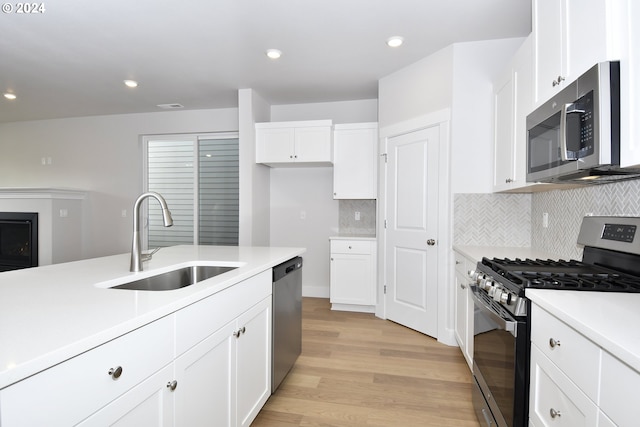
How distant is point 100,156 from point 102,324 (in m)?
5.57

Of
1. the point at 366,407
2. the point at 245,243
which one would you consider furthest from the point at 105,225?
the point at 366,407

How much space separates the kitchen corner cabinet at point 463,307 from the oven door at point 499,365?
502 mm

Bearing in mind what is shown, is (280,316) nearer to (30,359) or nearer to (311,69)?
(30,359)

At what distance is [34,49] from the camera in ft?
10.4

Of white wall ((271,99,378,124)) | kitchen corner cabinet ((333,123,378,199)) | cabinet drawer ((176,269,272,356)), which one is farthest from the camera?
white wall ((271,99,378,124))

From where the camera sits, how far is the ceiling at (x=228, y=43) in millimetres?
2514

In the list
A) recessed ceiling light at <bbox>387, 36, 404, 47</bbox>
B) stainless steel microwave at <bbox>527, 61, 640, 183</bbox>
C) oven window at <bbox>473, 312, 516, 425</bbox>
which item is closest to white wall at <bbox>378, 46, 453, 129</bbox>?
recessed ceiling light at <bbox>387, 36, 404, 47</bbox>

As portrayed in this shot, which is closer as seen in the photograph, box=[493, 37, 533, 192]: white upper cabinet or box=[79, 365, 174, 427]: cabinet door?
box=[79, 365, 174, 427]: cabinet door

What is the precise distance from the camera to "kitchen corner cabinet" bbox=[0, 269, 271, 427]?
0.74 m

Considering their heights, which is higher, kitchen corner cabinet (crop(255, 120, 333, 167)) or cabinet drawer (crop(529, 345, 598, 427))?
kitchen corner cabinet (crop(255, 120, 333, 167))

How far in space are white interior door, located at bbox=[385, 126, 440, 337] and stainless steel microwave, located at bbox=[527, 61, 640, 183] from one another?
1.56 metres

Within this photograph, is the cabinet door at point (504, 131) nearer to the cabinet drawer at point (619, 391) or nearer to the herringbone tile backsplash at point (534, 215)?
the herringbone tile backsplash at point (534, 215)

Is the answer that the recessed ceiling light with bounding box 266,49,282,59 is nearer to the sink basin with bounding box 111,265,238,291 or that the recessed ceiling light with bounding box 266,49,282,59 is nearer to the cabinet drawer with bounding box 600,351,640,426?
the sink basin with bounding box 111,265,238,291

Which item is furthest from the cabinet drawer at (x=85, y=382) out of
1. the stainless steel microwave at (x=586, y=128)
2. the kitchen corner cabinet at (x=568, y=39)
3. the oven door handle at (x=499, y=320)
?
the kitchen corner cabinet at (x=568, y=39)
